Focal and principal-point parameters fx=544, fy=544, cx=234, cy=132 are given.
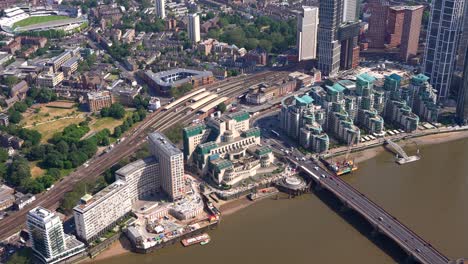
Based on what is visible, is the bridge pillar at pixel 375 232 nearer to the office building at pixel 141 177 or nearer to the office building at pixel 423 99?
the office building at pixel 141 177

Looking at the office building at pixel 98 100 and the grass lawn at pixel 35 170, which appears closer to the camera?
the grass lawn at pixel 35 170

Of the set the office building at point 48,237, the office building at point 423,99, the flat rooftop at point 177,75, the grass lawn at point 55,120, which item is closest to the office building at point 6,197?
the office building at point 48,237

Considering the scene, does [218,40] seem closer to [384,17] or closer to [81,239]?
[384,17]

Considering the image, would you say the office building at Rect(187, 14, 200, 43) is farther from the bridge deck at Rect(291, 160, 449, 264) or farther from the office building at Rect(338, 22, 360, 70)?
the bridge deck at Rect(291, 160, 449, 264)

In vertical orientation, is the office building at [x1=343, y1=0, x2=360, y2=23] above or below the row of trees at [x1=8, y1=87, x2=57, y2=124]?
above

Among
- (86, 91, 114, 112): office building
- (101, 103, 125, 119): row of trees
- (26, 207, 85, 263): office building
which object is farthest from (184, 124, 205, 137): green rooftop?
(86, 91, 114, 112): office building

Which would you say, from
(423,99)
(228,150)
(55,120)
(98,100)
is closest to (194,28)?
(98,100)
